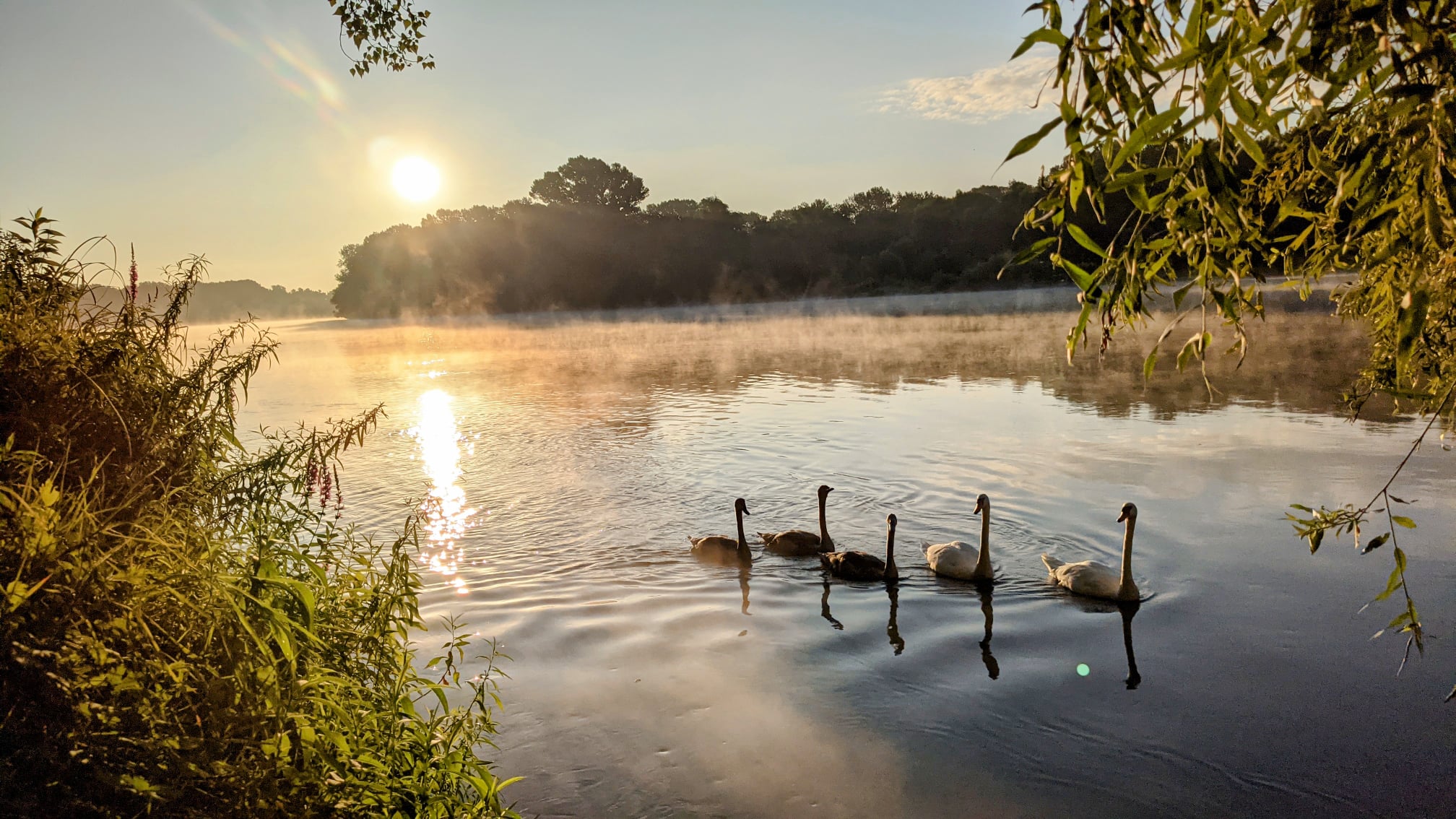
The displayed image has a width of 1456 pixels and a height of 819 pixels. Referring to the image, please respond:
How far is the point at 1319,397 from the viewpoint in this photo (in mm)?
17125

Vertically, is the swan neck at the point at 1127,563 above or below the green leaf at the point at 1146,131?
below

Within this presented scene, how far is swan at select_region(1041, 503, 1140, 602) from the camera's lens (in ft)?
25.4

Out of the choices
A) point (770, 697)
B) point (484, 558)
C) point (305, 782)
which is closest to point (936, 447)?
point (484, 558)

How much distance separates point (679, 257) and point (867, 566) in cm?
7388

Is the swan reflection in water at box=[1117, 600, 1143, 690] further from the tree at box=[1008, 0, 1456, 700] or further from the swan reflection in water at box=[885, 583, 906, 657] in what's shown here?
the tree at box=[1008, 0, 1456, 700]

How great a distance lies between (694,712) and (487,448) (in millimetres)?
10598

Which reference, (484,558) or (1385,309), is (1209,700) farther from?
(484,558)

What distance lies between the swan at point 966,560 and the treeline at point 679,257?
57.6 m

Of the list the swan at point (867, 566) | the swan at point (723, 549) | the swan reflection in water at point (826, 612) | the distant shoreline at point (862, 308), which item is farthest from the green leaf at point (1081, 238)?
the distant shoreline at point (862, 308)

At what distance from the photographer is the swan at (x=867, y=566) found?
862 centimetres

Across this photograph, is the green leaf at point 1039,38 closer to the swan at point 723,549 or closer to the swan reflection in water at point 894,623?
the swan reflection in water at point 894,623

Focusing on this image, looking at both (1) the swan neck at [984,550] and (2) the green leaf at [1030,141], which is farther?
(1) the swan neck at [984,550]

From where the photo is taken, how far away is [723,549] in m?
9.27

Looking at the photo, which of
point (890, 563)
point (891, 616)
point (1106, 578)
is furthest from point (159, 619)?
point (1106, 578)
